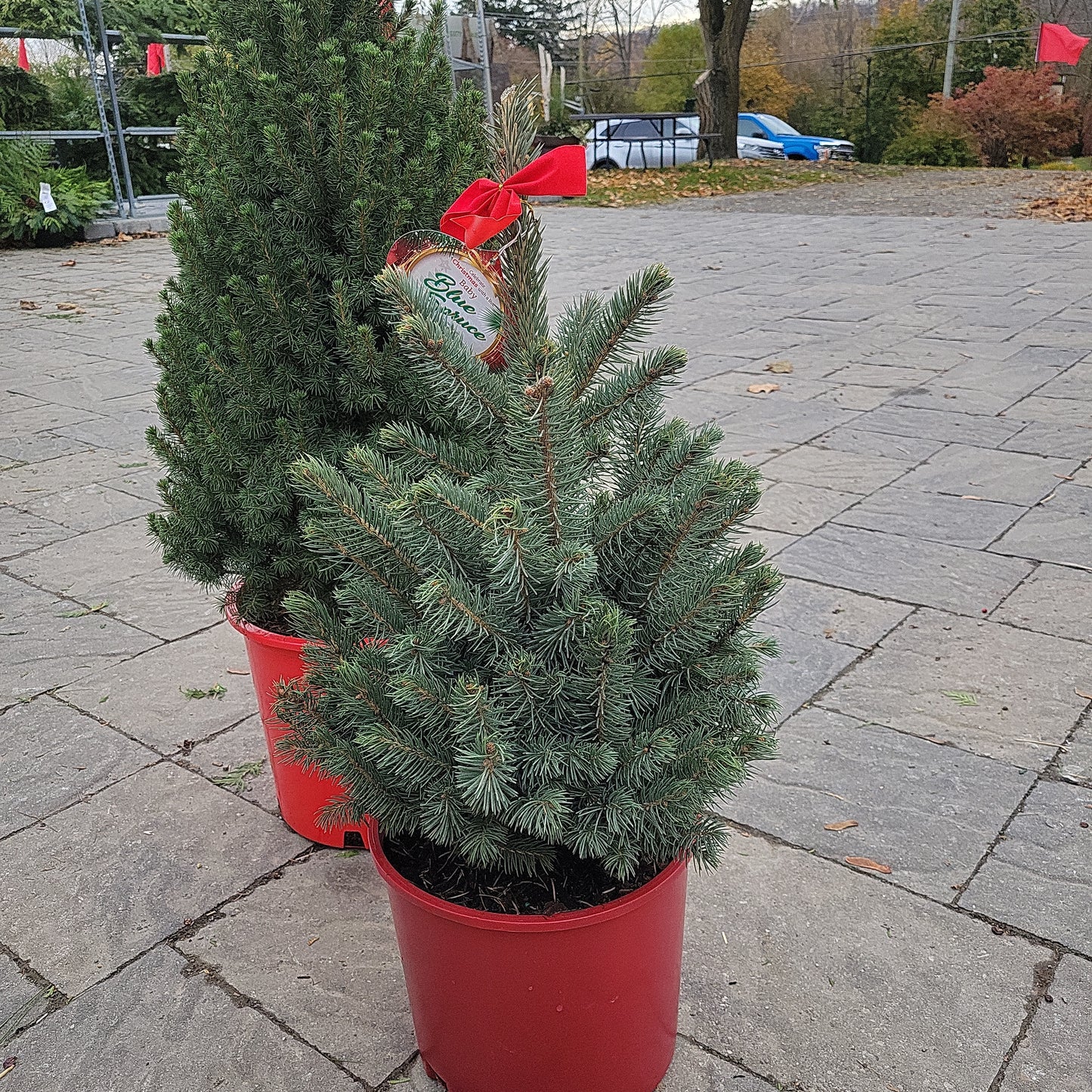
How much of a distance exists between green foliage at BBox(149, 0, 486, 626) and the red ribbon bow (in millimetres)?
525

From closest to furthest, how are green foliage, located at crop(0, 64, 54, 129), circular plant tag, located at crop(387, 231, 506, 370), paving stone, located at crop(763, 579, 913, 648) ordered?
1. circular plant tag, located at crop(387, 231, 506, 370)
2. paving stone, located at crop(763, 579, 913, 648)
3. green foliage, located at crop(0, 64, 54, 129)

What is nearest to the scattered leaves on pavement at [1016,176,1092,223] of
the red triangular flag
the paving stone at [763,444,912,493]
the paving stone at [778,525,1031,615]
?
the red triangular flag

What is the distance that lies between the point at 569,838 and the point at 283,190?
1357 millimetres

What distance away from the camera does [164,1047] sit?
2.05m

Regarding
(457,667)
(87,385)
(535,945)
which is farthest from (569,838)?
(87,385)

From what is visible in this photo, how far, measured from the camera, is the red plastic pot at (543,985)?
162 cm

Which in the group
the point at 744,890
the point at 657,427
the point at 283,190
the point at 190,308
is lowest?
the point at 744,890

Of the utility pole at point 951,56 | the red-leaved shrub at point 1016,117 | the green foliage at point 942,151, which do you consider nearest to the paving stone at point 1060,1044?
the green foliage at point 942,151

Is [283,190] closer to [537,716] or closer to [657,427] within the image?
[657,427]

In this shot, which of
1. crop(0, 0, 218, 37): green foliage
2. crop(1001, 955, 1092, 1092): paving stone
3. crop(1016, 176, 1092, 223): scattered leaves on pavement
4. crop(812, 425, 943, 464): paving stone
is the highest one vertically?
crop(0, 0, 218, 37): green foliage

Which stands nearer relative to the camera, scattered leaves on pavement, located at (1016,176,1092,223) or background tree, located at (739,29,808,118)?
scattered leaves on pavement, located at (1016,176,1092,223)

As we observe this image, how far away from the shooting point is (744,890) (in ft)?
7.93

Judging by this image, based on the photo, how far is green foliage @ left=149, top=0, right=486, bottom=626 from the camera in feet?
6.77

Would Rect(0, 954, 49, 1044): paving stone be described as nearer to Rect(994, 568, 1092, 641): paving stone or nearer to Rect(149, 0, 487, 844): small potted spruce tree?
Rect(149, 0, 487, 844): small potted spruce tree
